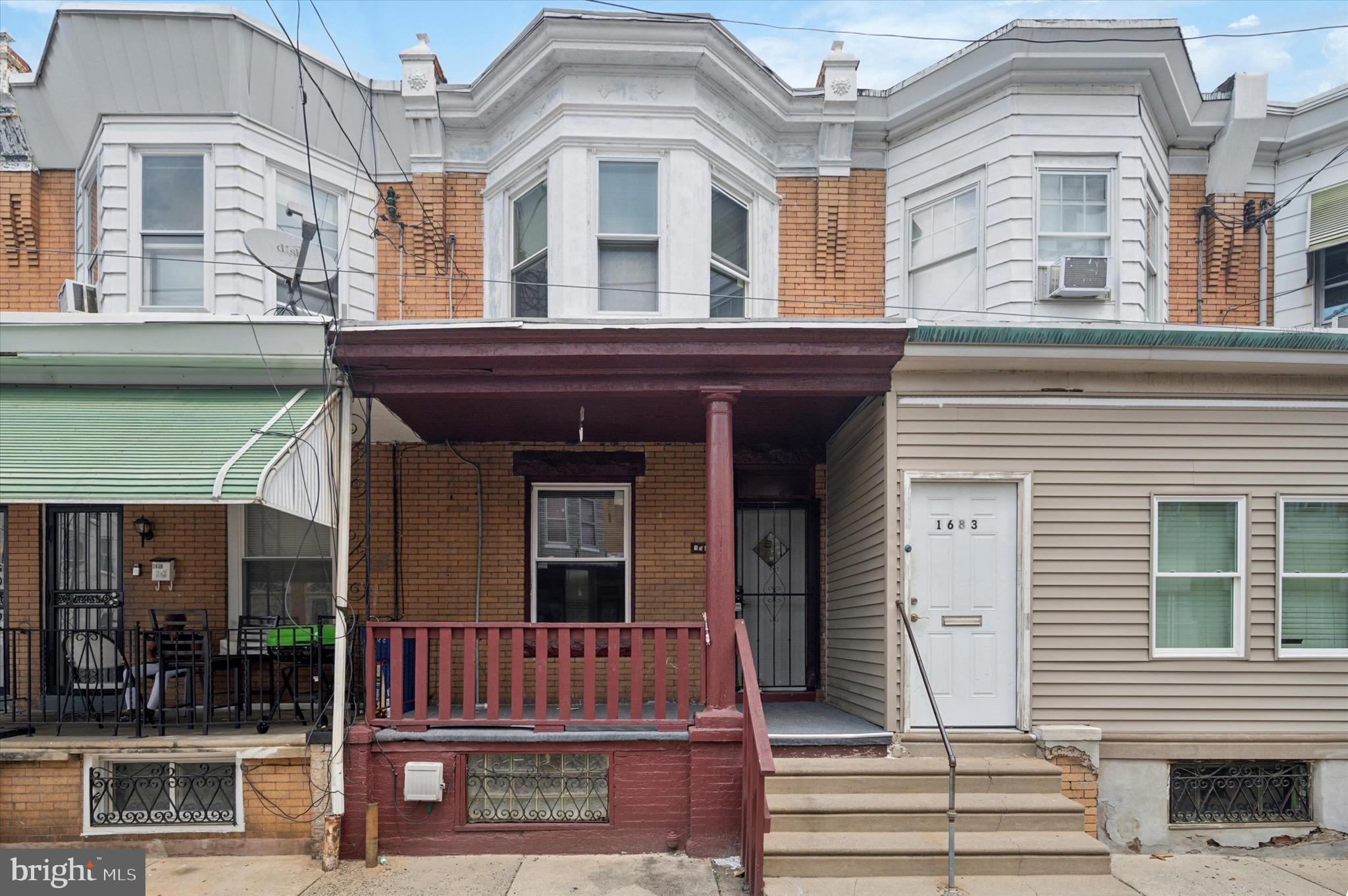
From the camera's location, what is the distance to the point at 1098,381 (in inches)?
264

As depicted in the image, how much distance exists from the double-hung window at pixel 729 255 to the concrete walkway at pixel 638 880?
4.83 metres

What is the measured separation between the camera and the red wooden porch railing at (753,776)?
5293mm

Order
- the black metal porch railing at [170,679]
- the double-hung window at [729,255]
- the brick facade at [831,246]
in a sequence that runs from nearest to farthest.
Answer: the black metal porch railing at [170,679] < the double-hung window at [729,255] < the brick facade at [831,246]

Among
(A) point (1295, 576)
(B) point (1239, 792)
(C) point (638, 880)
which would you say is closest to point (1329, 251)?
(A) point (1295, 576)

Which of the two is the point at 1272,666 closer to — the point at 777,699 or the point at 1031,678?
the point at 1031,678

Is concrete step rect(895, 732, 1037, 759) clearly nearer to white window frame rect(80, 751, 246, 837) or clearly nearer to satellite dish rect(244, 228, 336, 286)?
white window frame rect(80, 751, 246, 837)

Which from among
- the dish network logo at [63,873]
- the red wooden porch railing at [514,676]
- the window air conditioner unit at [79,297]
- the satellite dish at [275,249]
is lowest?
the dish network logo at [63,873]

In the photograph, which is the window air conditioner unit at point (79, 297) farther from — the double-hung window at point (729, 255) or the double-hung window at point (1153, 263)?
the double-hung window at point (1153, 263)

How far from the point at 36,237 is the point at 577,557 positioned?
20.4 ft

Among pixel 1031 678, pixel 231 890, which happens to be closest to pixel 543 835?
pixel 231 890

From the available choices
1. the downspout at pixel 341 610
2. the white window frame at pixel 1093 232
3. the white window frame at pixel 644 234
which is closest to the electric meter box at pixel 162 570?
the downspout at pixel 341 610

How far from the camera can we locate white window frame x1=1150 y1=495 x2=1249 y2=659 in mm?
6637

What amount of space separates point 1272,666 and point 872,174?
5.65 m

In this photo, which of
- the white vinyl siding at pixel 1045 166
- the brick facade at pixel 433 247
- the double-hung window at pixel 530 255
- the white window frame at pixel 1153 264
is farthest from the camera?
the brick facade at pixel 433 247
